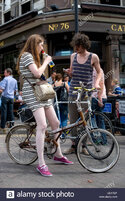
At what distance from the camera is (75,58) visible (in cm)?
454

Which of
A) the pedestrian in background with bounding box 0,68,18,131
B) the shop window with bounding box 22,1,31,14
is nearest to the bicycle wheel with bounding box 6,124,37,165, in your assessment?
the pedestrian in background with bounding box 0,68,18,131

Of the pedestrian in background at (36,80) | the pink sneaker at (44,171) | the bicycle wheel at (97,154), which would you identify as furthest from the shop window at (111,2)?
the pink sneaker at (44,171)

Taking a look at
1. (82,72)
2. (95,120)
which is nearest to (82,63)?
(82,72)

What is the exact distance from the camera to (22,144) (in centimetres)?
398

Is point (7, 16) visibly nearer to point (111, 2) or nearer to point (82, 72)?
point (111, 2)

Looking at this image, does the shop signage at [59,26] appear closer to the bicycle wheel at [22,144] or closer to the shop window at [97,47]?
the shop window at [97,47]

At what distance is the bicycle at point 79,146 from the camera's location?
11.9 feet

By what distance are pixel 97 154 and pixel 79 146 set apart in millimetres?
295

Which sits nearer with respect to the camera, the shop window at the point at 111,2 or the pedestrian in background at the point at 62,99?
the pedestrian in background at the point at 62,99

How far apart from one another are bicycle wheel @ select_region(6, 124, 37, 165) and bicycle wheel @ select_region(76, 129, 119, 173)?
71cm

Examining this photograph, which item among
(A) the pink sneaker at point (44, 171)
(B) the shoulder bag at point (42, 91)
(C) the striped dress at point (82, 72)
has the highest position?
(C) the striped dress at point (82, 72)

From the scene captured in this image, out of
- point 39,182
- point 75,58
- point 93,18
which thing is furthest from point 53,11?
point 39,182

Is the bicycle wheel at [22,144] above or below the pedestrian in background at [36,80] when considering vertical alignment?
below

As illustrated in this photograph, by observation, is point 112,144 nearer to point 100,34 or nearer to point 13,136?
point 13,136
